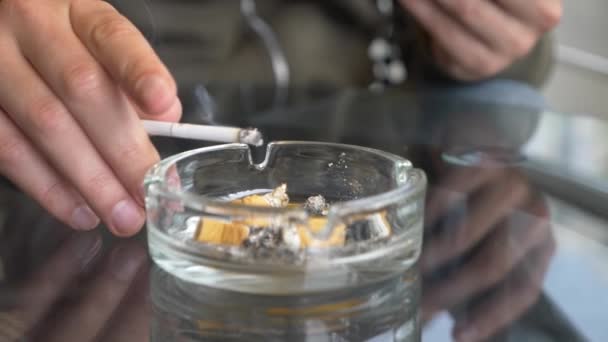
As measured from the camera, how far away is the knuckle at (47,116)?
21.9 inches

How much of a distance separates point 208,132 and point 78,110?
0.33ft

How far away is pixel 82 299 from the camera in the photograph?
458mm

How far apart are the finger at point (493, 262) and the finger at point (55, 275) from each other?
0.22m

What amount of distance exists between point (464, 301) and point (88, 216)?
11.1 inches

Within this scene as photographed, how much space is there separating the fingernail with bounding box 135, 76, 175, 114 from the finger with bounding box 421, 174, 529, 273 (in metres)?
0.20

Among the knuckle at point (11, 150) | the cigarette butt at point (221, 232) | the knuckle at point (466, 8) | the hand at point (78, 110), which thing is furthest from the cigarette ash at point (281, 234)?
the knuckle at point (466, 8)

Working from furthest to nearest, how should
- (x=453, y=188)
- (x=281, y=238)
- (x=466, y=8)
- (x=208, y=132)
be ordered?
(x=466, y=8)
(x=453, y=188)
(x=208, y=132)
(x=281, y=238)

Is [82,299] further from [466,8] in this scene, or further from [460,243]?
[466,8]

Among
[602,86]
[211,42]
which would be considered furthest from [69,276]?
[602,86]

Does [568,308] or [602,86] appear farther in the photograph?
[602,86]

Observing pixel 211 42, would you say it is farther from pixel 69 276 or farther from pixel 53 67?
pixel 69 276

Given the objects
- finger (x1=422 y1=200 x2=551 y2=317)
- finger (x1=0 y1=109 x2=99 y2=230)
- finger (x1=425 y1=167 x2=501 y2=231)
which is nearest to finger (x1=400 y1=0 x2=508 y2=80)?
finger (x1=425 y1=167 x2=501 y2=231)

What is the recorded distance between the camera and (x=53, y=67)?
1.86 ft

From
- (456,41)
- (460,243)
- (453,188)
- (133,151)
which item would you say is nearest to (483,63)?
(456,41)
